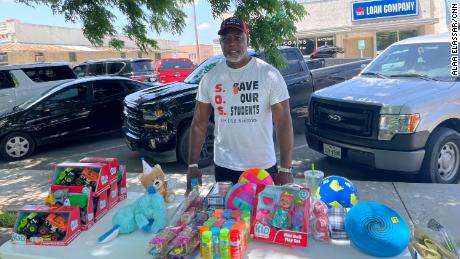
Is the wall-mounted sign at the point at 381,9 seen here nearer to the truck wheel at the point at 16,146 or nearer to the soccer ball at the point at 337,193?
the truck wheel at the point at 16,146

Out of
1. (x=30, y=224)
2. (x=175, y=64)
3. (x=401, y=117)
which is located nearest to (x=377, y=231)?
(x=30, y=224)

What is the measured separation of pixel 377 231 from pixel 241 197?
680mm

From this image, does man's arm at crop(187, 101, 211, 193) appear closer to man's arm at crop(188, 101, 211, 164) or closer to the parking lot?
man's arm at crop(188, 101, 211, 164)

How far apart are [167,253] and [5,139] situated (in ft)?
23.3

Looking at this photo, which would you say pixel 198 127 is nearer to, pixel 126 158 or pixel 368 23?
pixel 126 158

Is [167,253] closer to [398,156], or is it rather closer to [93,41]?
[398,156]

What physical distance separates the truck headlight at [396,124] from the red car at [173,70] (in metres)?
13.9

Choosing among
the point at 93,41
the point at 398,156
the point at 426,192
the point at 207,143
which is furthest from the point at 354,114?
the point at 93,41

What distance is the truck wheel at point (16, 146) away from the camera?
7.73 metres

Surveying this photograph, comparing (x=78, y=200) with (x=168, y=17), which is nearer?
(x=78, y=200)

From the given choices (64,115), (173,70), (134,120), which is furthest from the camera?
(173,70)

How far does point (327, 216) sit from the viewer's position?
2.05m

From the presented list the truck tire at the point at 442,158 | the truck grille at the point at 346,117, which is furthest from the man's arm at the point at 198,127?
the truck tire at the point at 442,158

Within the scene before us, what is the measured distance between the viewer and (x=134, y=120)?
621 centimetres
